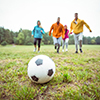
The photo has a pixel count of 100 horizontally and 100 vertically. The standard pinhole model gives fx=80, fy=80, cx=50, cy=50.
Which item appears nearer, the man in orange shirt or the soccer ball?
the soccer ball

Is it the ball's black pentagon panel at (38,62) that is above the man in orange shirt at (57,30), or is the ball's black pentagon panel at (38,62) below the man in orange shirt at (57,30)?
below

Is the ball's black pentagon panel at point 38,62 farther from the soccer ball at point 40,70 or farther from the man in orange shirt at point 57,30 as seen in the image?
the man in orange shirt at point 57,30

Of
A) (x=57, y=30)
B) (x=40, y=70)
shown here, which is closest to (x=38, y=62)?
(x=40, y=70)

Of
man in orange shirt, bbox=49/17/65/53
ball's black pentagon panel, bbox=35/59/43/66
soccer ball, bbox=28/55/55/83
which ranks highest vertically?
man in orange shirt, bbox=49/17/65/53

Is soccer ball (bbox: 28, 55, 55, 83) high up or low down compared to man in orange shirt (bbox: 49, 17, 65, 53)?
down

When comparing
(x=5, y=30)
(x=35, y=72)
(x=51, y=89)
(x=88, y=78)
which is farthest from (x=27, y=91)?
(x=5, y=30)

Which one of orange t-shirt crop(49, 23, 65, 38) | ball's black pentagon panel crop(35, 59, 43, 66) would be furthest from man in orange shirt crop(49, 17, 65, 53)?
ball's black pentagon panel crop(35, 59, 43, 66)

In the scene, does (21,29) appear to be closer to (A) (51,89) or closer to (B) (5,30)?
(B) (5,30)

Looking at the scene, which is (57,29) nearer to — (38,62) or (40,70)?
(38,62)

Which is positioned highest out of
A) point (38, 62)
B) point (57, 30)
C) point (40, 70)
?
point (57, 30)

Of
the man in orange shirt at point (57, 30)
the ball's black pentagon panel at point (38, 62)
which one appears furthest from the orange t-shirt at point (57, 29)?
the ball's black pentagon panel at point (38, 62)

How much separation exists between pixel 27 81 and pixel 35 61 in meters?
0.59

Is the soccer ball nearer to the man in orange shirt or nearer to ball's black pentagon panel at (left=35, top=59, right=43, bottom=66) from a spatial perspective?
ball's black pentagon panel at (left=35, top=59, right=43, bottom=66)

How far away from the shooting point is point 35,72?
172 cm
